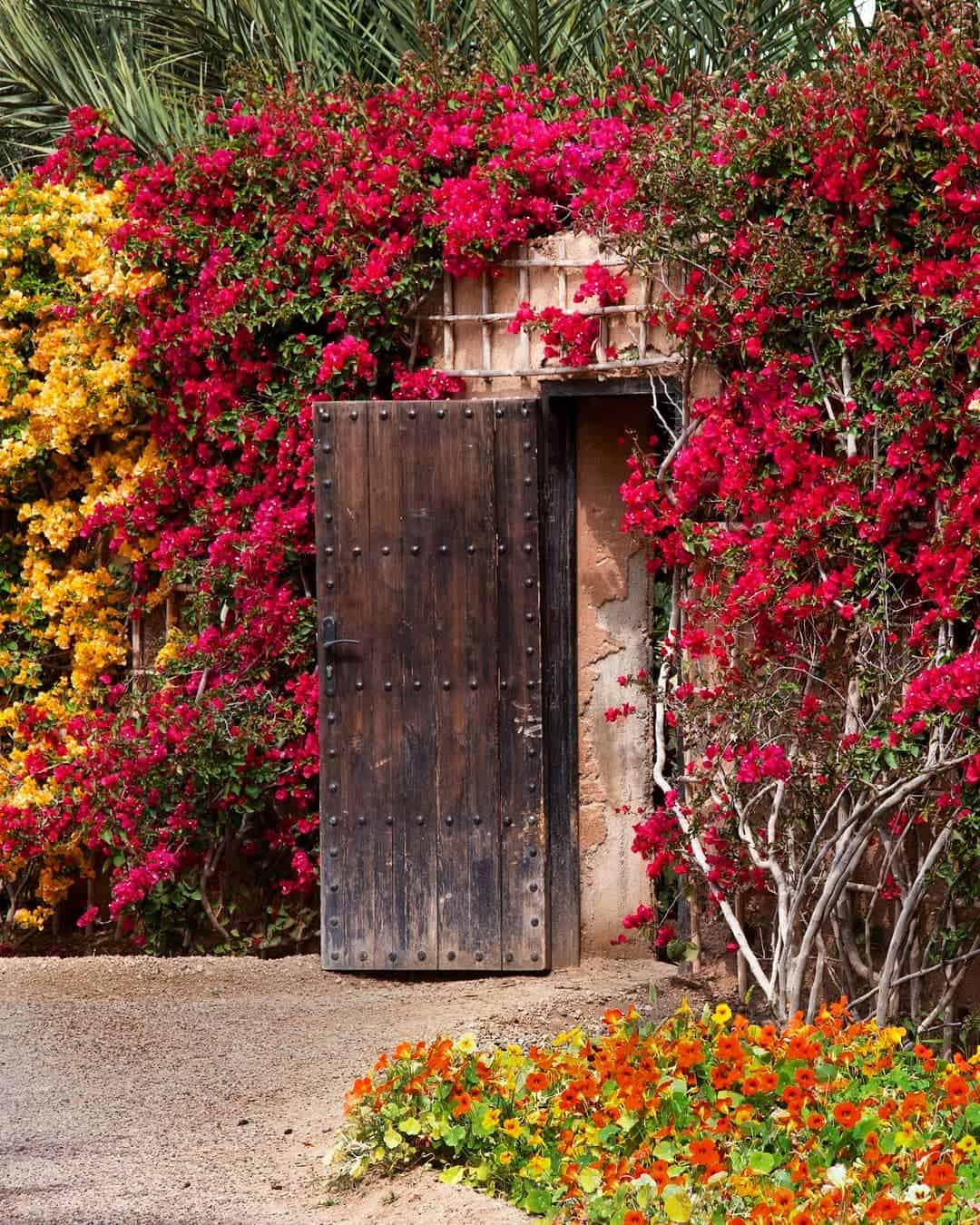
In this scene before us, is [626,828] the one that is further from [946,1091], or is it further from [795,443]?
[946,1091]

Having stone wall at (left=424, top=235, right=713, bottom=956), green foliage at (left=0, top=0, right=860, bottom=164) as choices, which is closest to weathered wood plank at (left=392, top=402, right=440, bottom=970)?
stone wall at (left=424, top=235, right=713, bottom=956)

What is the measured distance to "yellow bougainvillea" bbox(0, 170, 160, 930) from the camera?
6.31 meters

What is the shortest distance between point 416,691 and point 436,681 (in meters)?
0.08

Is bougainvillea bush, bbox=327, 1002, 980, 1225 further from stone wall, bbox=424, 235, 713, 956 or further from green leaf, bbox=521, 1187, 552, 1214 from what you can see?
stone wall, bbox=424, 235, 713, 956

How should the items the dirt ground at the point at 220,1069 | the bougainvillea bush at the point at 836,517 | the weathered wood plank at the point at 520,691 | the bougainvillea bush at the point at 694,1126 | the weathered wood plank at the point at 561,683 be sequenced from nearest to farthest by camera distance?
the bougainvillea bush at the point at 694,1126
the dirt ground at the point at 220,1069
the bougainvillea bush at the point at 836,517
the weathered wood plank at the point at 520,691
the weathered wood plank at the point at 561,683

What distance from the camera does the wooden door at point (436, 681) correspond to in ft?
18.3

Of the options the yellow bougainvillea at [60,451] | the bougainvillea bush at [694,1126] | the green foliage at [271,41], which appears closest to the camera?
the bougainvillea bush at [694,1126]

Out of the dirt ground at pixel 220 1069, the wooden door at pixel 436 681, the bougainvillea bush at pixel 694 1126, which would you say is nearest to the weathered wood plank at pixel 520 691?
the wooden door at pixel 436 681

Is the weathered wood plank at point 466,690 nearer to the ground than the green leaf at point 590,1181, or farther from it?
farther from it

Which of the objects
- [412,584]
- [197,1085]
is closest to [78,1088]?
[197,1085]

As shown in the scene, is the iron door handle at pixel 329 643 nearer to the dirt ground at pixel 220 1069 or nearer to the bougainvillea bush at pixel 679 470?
the bougainvillea bush at pixel 679 470

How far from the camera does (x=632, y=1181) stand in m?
3.20

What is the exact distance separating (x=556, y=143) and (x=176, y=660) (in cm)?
246

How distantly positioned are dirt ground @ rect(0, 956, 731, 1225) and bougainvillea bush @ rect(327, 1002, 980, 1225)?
0.13 m
